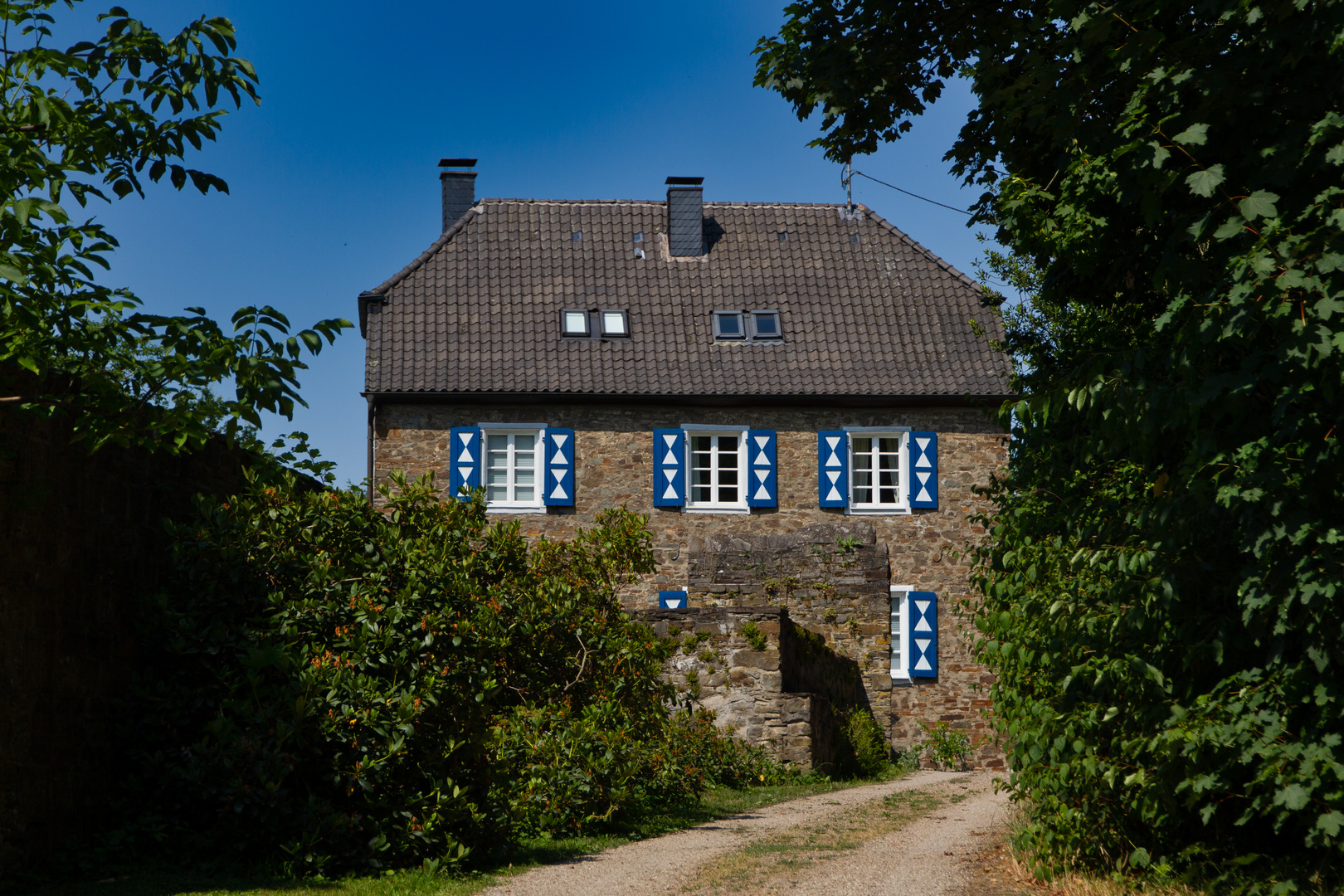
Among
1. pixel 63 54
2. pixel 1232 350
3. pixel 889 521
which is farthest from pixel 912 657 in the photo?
pixel 63 54

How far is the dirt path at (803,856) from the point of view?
21.3 ft

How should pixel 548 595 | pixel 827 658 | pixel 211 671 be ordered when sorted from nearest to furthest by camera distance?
pixel 211 671, pixel 548 595, pixel 827 658

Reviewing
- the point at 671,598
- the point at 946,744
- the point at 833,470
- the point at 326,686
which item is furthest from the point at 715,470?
the point at 326,686

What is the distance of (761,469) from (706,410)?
1.25 meters

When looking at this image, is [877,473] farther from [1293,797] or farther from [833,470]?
[1293,797]

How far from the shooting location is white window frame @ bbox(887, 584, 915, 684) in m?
18.5

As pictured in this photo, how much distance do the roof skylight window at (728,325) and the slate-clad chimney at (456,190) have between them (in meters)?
5.15

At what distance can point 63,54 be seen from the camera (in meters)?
4.90

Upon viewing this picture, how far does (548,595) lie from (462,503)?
1.02 metres

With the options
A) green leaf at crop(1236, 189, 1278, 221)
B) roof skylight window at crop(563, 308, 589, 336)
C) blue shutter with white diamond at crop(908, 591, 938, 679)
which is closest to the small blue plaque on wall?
blue shutter with white diamond at crop(908, 591, 938, 679)

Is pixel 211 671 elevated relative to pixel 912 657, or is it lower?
elevated

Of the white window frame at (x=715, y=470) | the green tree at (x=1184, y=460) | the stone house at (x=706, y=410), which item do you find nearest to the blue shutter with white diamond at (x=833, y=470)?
the stone house at (x=706, y=410)

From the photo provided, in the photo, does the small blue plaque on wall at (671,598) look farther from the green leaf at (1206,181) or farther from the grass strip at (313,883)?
the green leaf at (1206,181)

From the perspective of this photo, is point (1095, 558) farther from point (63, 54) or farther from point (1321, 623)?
point (63, 54)
